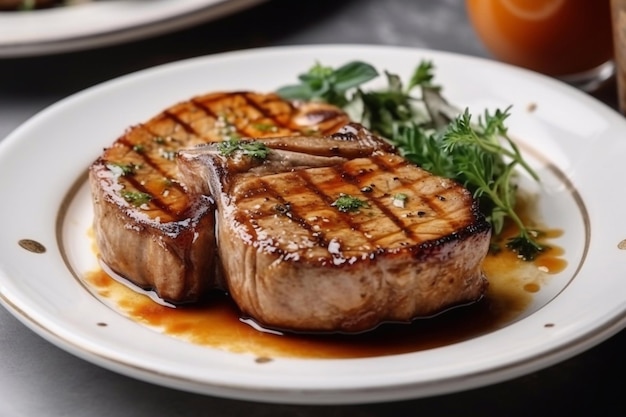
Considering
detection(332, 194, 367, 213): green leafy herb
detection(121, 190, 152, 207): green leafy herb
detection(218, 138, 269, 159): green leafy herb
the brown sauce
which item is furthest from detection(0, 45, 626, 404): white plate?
detection(218, 138, 269, 159): green leafy herb

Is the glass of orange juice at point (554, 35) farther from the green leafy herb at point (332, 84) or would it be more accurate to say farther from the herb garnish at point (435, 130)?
the green leafy herb at point (332, 84)

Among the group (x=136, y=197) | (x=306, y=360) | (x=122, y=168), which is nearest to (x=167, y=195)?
(x=136, y=197)

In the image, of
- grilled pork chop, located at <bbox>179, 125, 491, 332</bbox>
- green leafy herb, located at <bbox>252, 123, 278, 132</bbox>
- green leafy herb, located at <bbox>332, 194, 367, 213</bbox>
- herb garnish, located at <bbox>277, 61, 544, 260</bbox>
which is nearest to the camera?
grilled pork chop, located at <bbox>179, 125, 491, 332</bbox>

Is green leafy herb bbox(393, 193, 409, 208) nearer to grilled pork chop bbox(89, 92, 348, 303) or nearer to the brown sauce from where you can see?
the brown sauce

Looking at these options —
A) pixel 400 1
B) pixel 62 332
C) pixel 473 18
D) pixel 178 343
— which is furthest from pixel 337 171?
pixel 400 1

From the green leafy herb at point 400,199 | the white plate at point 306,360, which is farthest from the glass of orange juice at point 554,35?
the green leafy herb at point 400,199

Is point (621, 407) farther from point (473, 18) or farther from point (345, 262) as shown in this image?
point (473, 18)

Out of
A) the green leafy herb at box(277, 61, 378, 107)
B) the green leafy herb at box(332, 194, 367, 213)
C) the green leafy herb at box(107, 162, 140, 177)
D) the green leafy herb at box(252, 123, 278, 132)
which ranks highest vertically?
the green leafy herb at box(332, 194, 367, 213)
